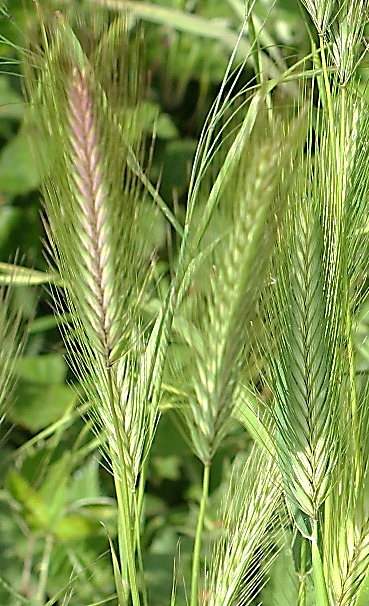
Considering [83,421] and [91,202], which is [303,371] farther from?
[83,421]

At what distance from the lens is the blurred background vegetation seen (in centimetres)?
65

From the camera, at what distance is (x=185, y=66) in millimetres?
888

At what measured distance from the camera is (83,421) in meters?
0.76

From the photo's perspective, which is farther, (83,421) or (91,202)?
(83,421)

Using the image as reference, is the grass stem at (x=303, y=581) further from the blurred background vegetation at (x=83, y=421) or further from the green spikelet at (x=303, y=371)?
the blurred background vegetation at (x=83, y=421)

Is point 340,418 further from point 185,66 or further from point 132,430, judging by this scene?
point 185,66

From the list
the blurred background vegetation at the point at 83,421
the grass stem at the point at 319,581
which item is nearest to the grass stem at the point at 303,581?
the grass stem at the point at 319,581

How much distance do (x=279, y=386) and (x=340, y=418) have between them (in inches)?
1.0

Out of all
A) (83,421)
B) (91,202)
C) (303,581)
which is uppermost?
(91,202)

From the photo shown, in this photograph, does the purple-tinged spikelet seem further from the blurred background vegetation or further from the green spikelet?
the blurred background vegetation

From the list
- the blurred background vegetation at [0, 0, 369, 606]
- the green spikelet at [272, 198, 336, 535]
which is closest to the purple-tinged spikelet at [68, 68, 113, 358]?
the green spikelet at [272, 198, 336, 535]

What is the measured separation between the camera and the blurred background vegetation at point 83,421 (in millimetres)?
655

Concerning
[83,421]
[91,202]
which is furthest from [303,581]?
[83,421]

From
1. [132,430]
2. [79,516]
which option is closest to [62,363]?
[79,516]
